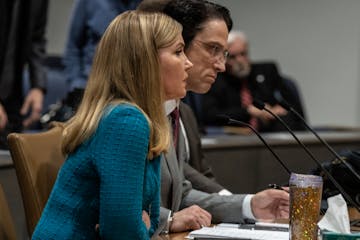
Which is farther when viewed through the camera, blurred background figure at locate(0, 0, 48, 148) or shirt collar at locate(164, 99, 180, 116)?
blurred background figure at locate(0, 0, 48, 148)

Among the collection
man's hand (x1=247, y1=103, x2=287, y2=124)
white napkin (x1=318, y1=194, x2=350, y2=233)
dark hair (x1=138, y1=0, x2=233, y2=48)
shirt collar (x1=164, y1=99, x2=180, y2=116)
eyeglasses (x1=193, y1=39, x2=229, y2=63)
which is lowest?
man's hand (x1=247, y1=103, x2=287, y2=124)

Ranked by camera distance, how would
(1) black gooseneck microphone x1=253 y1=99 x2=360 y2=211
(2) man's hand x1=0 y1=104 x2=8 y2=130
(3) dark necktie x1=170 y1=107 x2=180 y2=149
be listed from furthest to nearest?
1. (2) man's hand x1=0 y1=104 x2=8 y2=130
2. (3) dark necktie x1=170 y1=107 x2=180 y2=149
3. (1) black gooseneck microphone x1=253 y1=99 x2=360 y2=211

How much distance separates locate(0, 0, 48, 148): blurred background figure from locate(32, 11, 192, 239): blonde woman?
5.67 ft

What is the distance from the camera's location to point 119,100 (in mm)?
2061

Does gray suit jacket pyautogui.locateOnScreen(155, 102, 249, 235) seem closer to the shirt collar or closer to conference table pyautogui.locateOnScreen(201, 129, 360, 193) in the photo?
the shirt collar

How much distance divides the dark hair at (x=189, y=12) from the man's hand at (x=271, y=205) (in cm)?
62

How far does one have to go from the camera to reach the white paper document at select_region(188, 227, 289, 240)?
86.2 inches

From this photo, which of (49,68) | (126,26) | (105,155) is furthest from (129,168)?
(49,68)

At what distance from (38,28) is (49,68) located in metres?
1.65

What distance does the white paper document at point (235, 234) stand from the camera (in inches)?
86.2

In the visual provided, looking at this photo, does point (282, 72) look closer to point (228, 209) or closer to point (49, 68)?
point (49, 68)

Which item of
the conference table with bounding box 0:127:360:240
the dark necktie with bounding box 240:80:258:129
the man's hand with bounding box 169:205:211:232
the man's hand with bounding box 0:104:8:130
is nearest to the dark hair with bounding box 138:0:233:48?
the man's hand with bounding box 169:205:211:232

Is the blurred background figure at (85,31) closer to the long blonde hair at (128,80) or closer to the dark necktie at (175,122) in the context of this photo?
the dark necktie at (175,122)

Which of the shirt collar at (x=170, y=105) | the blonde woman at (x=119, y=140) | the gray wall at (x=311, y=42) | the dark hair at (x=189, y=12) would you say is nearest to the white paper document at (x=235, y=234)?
the blonde woman at (x=119, y=140)
